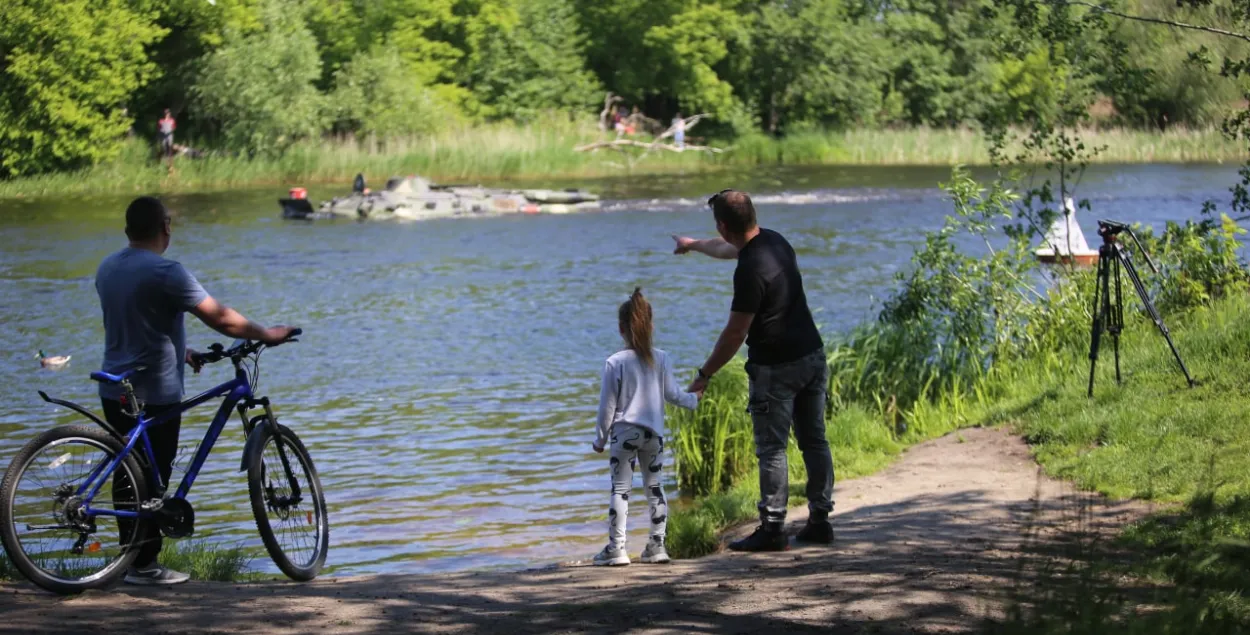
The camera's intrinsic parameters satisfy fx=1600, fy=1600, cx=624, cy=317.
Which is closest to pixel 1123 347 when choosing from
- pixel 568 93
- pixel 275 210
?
pixel 275 210

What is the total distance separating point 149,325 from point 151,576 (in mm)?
1225

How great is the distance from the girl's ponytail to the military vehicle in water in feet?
105

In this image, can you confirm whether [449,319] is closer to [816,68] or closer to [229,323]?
[229,323]

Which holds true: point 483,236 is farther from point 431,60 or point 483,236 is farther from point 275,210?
point 431,60

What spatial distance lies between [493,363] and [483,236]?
16159 millimetres

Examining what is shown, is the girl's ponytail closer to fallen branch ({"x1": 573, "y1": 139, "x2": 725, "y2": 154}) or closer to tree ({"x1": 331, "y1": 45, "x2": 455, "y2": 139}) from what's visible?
fallen branch ({"x1": 573, "y1": 139, "x2": 725, "y2": 154})

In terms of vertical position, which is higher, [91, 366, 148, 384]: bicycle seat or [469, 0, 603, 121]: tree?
[469, 0, 603, 121]: tree

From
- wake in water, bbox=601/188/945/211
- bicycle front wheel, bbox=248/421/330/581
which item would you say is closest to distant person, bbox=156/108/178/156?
wake in water, bbox=601/188/945/211

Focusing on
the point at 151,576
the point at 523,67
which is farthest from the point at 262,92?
the point at 151,576

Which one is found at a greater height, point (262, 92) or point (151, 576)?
point (262, 92)

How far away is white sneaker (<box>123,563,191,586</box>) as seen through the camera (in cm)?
778

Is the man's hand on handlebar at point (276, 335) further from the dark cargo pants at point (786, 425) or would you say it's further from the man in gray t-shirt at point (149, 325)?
the dark cargo pants at point (786, 425)

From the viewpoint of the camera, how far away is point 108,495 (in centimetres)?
802

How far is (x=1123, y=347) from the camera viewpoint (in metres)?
14.0
